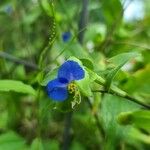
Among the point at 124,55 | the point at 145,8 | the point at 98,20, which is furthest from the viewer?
the point at 145,8

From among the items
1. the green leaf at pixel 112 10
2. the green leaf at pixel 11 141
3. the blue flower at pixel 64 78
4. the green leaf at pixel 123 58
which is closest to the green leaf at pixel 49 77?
the blue flower at pixel 64 78

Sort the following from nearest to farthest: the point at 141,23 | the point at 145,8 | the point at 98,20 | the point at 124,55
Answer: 1. the point at 124,55
2. the point at 141,23
3. the point at 98,20
4. the point at 145,8

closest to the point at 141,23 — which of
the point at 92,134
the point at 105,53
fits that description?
the point at 105,53

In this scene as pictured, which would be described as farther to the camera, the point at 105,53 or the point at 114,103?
the point at 105,53

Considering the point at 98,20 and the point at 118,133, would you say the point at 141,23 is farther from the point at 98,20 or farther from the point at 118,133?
the point at 118,133

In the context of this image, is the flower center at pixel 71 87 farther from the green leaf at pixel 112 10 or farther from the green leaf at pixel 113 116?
the green leaf at pixel 112 10

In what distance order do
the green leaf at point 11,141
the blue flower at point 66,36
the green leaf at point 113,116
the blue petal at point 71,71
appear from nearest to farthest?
the blue petal at point 71,71 → the green leaf at point 113,116 → the green leaf at point 11,141 → the blue flower at point 66,36
